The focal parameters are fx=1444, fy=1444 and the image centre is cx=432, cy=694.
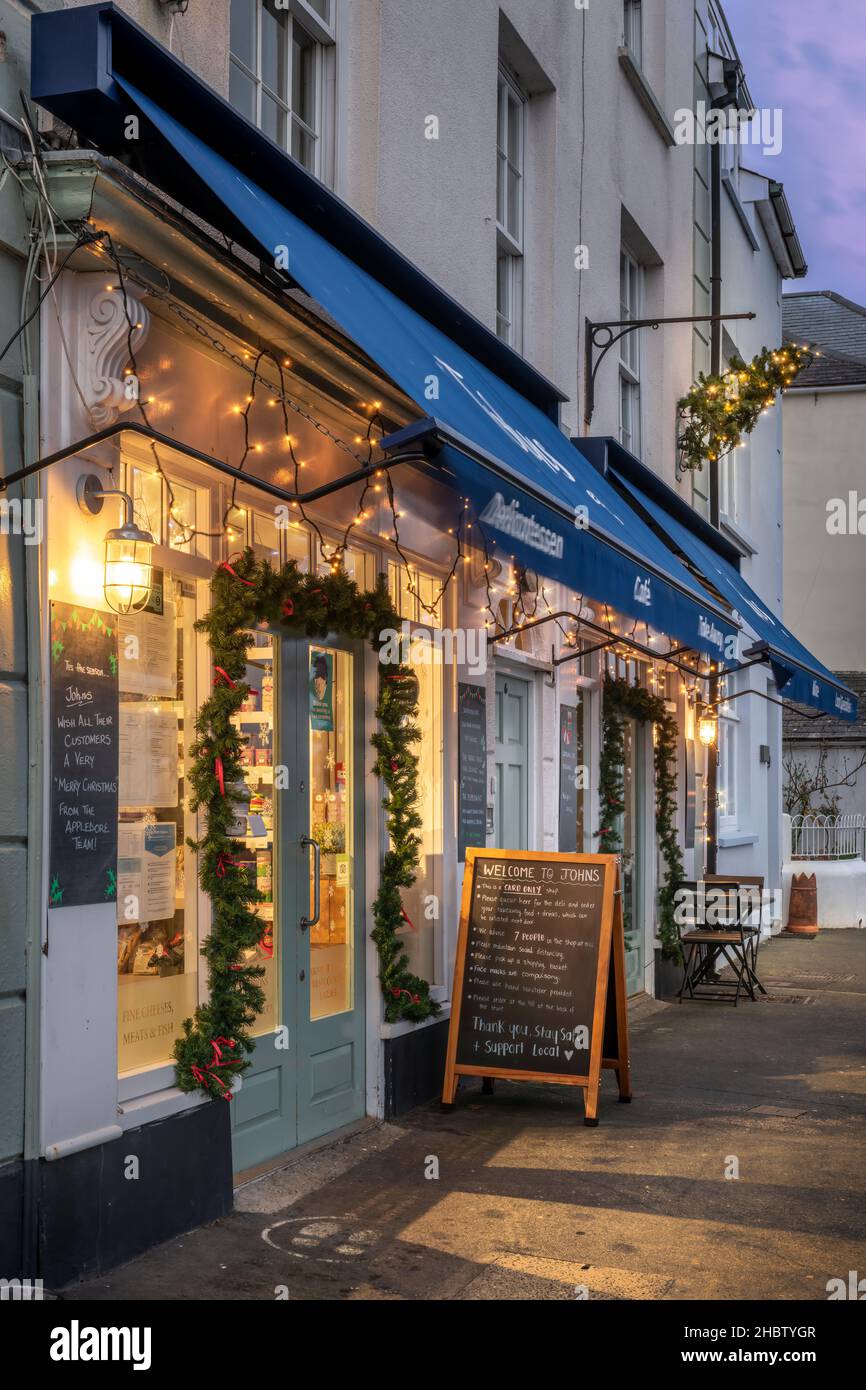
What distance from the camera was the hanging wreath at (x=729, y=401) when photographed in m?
14.1

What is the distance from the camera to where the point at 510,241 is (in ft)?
33.4

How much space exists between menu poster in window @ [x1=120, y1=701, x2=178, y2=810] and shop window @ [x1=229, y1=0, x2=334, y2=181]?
294 cm

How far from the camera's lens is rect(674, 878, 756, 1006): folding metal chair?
42.5ft

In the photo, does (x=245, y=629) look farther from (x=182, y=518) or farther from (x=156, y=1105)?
(x=156, y=1105)

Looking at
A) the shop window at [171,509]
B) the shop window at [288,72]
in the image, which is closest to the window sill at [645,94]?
the shop window at [288,72]

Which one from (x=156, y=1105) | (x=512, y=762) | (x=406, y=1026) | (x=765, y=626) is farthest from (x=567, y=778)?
(x=156, y=1105)

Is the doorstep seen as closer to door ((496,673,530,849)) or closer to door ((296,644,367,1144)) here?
door ((296,644,367,1144))

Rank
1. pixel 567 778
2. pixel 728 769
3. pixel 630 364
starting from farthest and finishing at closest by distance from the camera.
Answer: pixel 728 769 → pixel 630 364 → pixel 567 778

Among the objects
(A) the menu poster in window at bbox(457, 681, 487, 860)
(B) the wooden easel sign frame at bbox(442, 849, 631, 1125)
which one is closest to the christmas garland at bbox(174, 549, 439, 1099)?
(B) the wooden easel sign frame at bbox(442, 849, 631, 1125)

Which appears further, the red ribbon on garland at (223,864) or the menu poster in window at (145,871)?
the red ribbon on garland at (223,864)

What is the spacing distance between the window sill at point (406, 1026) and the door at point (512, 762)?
5.58ft

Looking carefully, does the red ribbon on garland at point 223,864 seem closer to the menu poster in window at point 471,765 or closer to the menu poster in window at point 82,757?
the menu poster in window at point 82,757

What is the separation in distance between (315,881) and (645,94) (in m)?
9.27

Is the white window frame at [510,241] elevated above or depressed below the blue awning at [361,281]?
above
